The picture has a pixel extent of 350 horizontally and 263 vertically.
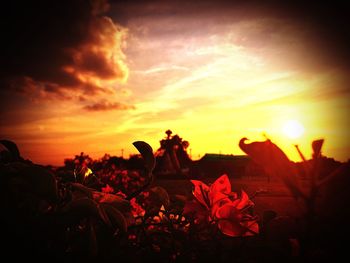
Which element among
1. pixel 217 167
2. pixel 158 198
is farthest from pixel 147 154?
pixel 217 167

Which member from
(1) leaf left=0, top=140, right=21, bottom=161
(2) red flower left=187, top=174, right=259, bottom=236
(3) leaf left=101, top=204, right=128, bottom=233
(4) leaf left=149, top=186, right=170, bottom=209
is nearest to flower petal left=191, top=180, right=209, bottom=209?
(2) red flower left=187, top=174, right=259, bottom=236

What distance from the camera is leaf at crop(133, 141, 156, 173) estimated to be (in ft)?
3.53

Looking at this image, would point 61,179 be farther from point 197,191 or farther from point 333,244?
point 333,244

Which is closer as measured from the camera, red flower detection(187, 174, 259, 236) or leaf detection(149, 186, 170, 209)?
red flower detection(187, 174, 259, 236)

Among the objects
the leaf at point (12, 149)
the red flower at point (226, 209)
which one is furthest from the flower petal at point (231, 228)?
the leaf at point (12, 149)

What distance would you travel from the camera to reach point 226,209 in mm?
977

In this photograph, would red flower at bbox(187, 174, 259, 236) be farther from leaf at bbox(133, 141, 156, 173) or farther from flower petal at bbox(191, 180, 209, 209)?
leaf at bbox(133, 141, 156, 173)

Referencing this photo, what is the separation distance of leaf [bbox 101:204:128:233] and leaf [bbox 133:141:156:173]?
0.24 metres

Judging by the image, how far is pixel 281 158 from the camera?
616mm

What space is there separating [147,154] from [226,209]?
316 mm

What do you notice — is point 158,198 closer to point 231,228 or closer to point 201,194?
point 201,194

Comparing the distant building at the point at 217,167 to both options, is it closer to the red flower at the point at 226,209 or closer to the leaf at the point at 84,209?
the red flower at the point at 226,209

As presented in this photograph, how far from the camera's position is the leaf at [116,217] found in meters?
0.84

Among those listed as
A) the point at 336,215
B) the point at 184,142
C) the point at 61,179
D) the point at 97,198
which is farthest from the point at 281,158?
the point at 184,142
